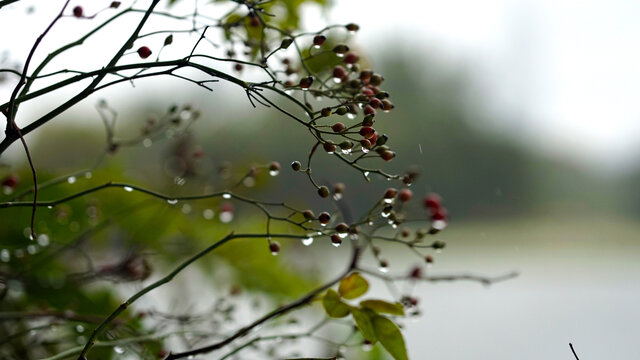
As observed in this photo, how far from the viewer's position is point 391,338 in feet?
0.96

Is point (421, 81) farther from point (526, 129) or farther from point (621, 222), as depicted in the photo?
point (621, 222)

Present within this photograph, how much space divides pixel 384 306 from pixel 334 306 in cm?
2

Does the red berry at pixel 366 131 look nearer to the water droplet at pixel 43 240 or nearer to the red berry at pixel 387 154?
the red berry at pixel 387 154

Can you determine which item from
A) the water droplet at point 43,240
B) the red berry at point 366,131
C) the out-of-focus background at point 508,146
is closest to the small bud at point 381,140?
the red berry at point 366,131

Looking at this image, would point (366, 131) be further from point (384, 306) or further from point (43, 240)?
point (43, 240)

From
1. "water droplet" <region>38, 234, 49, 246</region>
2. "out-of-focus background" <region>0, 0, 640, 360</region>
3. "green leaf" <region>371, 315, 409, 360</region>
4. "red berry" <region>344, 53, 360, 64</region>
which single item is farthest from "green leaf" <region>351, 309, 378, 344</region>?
"out-of-focus background" <region>0, 0, 640, 360</region>

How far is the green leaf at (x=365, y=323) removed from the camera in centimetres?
29

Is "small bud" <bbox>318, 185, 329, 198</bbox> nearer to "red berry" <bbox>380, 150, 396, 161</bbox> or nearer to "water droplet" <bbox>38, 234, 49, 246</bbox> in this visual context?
"red berry" <bbox>380, 150, 396, 161</bbox>

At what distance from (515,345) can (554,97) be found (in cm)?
38

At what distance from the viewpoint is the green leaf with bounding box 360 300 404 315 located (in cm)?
30

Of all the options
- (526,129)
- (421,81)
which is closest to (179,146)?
(421,81)

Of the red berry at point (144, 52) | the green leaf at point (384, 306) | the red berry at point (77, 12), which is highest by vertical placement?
the red berry at point (77, 12)

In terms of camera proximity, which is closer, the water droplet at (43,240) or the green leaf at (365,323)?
the green leaf at (365,323)

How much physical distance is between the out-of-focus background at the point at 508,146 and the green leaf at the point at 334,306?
63 centimetres
